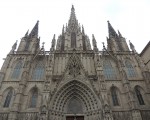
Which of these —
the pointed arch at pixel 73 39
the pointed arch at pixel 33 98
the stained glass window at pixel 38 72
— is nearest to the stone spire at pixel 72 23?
the pointed arch at pixel 73 39

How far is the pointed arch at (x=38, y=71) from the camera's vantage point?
845 inches

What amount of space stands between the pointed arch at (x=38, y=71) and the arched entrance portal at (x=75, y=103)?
4524mm

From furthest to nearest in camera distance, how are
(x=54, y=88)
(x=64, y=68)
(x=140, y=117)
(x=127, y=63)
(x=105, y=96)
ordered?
(x=127, y=63), (x=64, y=68), (x=54, y=88), (x=105, y=96), (x=140, y=117)

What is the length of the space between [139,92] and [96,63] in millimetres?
7499

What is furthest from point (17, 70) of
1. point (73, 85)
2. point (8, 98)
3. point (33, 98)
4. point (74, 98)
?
point (74, 98)

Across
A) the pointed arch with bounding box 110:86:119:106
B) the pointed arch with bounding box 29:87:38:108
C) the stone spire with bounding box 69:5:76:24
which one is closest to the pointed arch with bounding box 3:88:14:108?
the pointed arch with bounding box 29:87:38:108

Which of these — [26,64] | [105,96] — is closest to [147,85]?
[105,96]

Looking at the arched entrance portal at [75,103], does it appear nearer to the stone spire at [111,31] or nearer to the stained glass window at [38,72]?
the stained glass window at [38,72]

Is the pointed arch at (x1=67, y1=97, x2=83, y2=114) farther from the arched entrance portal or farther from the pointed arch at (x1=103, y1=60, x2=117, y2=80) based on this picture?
the pointed arch at (x1=103, y1=60, x2=117, y2=80)

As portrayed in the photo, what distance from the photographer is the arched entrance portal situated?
18.0m

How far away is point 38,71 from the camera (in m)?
22.4

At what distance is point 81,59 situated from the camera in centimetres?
2319

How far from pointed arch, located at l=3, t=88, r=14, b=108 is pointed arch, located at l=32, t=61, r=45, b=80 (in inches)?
145

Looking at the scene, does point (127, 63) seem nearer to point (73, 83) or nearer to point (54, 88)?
point (73, 83)
